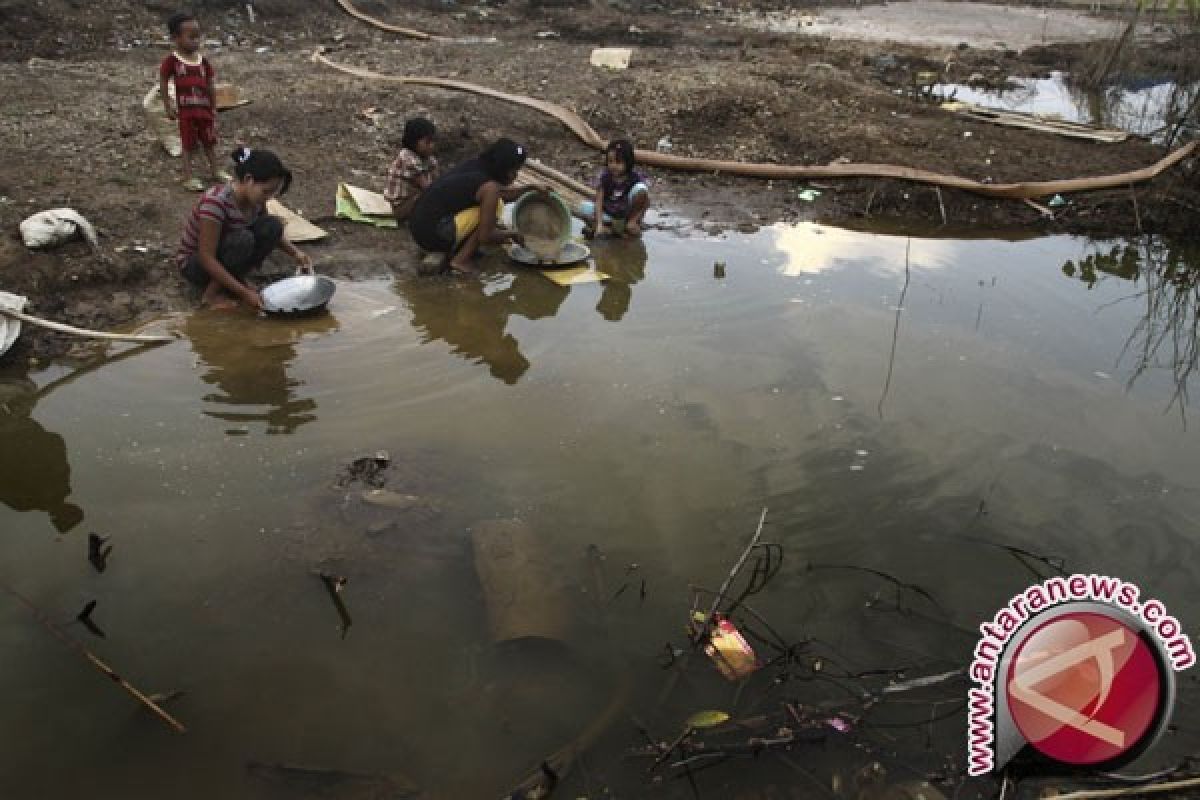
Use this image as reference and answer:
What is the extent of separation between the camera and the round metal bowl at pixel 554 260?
523cm

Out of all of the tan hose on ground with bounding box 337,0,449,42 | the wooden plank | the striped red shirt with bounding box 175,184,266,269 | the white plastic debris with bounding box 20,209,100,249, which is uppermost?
the tan hose on ground with bounding box 337,0,449,42

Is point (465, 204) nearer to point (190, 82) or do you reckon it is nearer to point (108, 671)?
point (190, 82)

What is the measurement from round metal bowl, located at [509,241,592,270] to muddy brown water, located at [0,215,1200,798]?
20 cm

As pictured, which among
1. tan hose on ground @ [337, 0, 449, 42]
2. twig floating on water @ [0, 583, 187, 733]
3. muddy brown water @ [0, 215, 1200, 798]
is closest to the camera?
twig floating on water @ [0, 583, 187, 733]

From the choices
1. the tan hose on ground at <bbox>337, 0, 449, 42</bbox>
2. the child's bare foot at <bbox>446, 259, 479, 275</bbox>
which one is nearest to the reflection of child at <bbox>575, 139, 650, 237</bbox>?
the child's bare foot at <bbox>446, 259, 479, 275</bbox>

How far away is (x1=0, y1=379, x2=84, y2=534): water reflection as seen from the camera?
300 centimetres

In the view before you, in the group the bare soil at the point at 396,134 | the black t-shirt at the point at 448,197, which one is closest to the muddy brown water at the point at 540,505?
the black t-shirt at the point at 448,197

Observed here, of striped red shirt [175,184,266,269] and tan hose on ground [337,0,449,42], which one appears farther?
tan hose on ground [337,0,449,42]

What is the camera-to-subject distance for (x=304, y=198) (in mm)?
5715

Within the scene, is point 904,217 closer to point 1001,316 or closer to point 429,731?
point 1001,316

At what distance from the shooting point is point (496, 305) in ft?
16.0

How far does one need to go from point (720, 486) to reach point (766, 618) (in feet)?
2.38

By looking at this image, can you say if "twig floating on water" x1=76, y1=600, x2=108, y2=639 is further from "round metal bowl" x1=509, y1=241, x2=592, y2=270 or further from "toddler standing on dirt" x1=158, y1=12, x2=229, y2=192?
"toddler standing on dirt" x1=158, y1=12, x2=229, y2=192

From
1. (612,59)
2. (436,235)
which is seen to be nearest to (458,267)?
(436,235)
